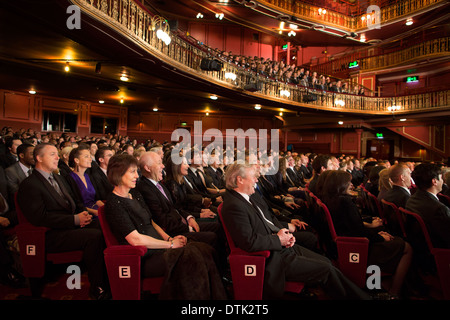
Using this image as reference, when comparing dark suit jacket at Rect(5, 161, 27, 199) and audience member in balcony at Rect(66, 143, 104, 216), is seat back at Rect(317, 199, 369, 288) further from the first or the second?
dark suit jacket at Rect(5, 161, 27, 199)

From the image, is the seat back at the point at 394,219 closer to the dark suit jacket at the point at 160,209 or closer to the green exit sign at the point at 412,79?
the dark suit jacket at the point at 160,209

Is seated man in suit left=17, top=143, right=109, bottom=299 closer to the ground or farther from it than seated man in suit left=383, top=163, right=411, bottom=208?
closer to the ground

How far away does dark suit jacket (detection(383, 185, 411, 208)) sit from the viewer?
2.67 m

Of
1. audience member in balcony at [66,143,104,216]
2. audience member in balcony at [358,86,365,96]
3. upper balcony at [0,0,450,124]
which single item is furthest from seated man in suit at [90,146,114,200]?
audience member in balcony at [358,86,365,96]

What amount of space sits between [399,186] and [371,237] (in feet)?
2.93

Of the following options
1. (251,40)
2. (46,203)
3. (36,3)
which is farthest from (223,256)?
(251,40)

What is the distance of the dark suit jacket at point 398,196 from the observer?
267 centimetres

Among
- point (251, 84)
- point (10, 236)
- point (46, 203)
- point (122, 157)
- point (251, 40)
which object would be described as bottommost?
point (10, 236)

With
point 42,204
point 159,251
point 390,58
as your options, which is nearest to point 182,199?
point 159,251

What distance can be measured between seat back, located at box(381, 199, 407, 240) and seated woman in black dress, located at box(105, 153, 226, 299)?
1733 millimetres

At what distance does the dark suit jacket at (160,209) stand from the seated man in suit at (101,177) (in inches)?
38.9

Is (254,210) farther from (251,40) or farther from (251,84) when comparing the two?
(251,40)

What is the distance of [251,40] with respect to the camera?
14781mm

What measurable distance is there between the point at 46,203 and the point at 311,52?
18.8 meters
